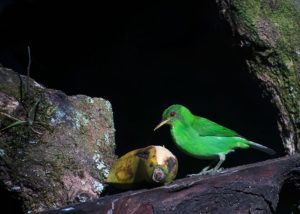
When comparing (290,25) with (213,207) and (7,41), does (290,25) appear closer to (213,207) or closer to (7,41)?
(213,207)

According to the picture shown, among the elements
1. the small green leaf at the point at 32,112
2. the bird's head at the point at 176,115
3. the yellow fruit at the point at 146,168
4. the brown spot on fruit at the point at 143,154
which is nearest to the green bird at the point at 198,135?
the bird's head at the point at 176,115

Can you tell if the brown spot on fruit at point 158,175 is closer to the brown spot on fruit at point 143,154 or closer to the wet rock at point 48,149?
the brown spot on fruit at point 143,154

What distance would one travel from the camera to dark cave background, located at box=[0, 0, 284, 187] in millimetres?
5168

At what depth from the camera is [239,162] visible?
559 cm

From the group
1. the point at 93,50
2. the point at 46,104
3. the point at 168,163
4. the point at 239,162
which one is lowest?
the point at 239,162

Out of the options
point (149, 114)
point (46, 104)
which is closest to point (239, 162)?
point (149, 114)

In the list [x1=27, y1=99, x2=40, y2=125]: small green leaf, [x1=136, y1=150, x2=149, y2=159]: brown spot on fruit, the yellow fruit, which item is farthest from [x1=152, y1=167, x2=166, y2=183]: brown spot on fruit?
[x1=27, y1=99, x2=40, y2=125]: small green leaf

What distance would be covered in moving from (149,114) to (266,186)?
9.14 ft

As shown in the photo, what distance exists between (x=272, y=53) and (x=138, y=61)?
1.74m

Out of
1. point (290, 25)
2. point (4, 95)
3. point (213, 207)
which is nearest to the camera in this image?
point (213, 207)

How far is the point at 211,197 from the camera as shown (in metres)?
3.11

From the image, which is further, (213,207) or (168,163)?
(168,163)

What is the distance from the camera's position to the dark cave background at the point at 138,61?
203 inches

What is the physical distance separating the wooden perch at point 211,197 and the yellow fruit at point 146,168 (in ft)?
0.88
